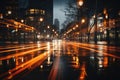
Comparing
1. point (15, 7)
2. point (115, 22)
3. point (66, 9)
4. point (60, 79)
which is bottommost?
point (60, 79)

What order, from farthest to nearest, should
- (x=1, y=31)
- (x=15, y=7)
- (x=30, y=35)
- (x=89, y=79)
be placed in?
1. (x=15, y=7)
2. (x=30, y=35)
3. (x=1, y=31)
4. (x=89, y=79)

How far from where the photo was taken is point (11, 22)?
70.9m

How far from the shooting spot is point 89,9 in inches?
2446

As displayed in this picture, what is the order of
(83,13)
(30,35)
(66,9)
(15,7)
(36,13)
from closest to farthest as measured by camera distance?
(83,13) < (66,9) < (30,35) < (15,7) < (36,13)

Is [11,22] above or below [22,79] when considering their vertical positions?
above

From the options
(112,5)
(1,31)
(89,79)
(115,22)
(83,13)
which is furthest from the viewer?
(1,31)

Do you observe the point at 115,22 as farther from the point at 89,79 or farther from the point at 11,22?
the point at 89,79

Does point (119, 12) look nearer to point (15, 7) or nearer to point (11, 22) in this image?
point (11, 22)

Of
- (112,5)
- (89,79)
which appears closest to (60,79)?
(89,79)

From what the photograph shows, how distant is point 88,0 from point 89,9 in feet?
9.01

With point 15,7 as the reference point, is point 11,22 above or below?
below

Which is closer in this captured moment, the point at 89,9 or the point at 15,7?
the point at 89,9

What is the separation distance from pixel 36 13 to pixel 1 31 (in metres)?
102

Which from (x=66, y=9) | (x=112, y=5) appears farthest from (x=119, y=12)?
(x=66, y=9)
